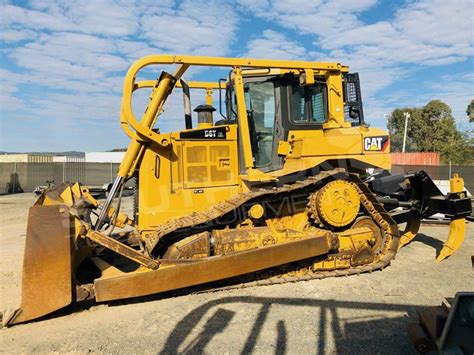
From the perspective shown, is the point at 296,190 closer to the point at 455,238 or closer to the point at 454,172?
the point at 455,238

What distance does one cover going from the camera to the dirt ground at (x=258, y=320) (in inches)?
154

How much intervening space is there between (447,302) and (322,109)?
4.34 meters

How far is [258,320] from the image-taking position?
447cm

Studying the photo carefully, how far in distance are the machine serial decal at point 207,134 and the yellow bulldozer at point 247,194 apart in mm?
32

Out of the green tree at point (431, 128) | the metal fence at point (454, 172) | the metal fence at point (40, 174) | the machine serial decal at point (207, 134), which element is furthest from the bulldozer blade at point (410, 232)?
the green tree at point (431, 128)

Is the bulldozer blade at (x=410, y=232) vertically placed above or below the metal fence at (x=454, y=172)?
below

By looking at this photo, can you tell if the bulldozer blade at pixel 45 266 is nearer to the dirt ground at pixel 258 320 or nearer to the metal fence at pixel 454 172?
the dirt ground at pixel 258 320

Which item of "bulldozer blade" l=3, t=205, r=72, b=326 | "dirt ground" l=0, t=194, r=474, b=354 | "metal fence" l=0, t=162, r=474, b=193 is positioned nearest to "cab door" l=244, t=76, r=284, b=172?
"dirt ground" l=0, t=194, r=474, b=354

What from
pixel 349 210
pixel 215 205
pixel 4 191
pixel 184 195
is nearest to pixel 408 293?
pixel 349 210

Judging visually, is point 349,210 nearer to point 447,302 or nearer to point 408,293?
point 408,293

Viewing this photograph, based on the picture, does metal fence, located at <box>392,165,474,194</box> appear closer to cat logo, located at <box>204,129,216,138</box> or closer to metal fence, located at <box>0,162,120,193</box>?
cat logo, located at <box>204,129,216,138</box>

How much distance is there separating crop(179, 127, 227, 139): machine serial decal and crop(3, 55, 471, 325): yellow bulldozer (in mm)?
32

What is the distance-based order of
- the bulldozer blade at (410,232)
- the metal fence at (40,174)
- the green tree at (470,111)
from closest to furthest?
1. the bulldozer blade at (410,232)
2. the metal fence at (40,174)
3. the green tree at (470,111)

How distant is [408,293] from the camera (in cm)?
520
